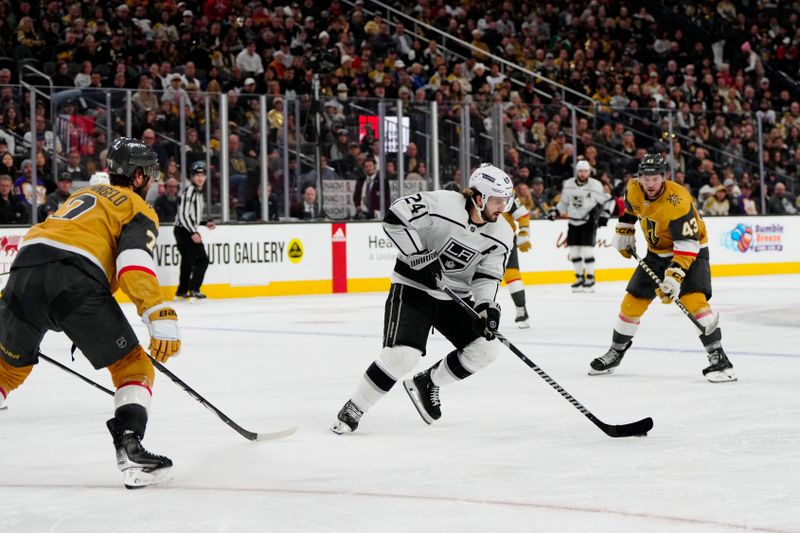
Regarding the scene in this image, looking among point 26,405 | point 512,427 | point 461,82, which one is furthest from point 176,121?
point 512,427

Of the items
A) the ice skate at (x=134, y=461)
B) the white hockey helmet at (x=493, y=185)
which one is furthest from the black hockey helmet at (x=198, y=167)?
the ice skate at (x=134, y=461)

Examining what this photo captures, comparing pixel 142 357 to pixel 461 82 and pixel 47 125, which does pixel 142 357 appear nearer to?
pixel 47 125

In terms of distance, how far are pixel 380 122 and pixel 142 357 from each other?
1033 cm

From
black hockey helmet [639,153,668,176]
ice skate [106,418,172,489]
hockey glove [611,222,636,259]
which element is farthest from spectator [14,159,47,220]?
ice skate [106,418,172,489]

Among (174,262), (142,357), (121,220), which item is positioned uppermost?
(121,220)

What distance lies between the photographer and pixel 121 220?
3.87 meters

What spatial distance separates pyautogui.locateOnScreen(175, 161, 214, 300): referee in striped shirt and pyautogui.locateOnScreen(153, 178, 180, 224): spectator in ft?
0.68

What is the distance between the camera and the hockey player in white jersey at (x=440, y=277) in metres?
5.00

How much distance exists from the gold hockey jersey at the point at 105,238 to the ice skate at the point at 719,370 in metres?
3.69

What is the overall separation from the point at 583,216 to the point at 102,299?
35.0ft

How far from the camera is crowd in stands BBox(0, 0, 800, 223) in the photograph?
12.9 metres

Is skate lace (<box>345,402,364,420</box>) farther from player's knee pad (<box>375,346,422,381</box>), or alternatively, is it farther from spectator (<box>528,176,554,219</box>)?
spectator (<box>528,176,554,219</box>)

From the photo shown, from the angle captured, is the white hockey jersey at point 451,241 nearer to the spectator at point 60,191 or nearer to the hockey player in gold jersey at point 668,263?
the hockey player in gold jersey at point 668,263

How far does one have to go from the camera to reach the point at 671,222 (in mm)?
6664
